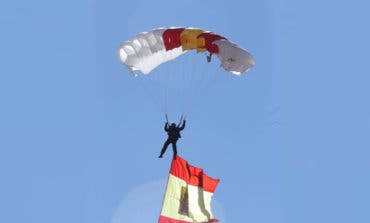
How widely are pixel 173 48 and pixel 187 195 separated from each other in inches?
212

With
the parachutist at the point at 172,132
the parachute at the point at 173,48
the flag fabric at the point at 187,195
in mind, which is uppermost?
the parachute at the point at 173,48

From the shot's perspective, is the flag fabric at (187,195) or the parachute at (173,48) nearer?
the parachute at (173,48)

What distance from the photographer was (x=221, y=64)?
1297 inches

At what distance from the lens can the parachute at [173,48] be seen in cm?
3244

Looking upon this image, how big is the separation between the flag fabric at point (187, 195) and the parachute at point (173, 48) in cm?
371

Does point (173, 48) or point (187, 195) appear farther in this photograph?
point (187, 195)

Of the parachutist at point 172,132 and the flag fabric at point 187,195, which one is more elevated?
the parachutist at point 172,132

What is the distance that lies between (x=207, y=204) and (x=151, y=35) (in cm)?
655

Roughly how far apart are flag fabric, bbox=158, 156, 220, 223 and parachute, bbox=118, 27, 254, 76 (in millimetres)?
3709

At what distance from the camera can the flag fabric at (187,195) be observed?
3259 centimetres

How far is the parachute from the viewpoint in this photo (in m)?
32.4

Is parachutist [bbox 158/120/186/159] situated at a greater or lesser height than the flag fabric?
greater

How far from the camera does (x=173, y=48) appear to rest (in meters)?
33.1

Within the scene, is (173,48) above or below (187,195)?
above
